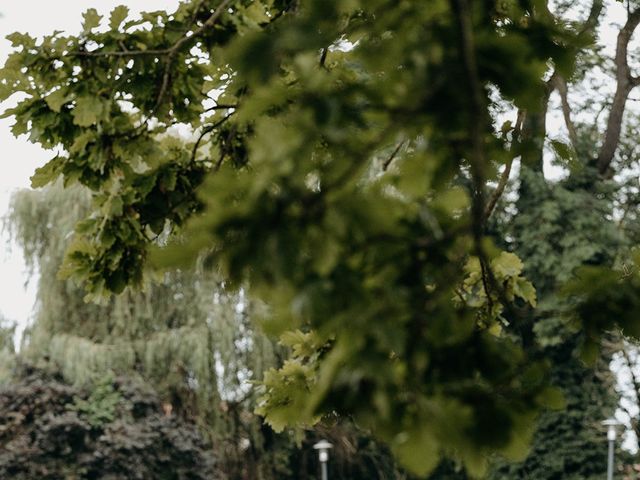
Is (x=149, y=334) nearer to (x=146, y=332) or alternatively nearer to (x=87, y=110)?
(x=146, y=332)

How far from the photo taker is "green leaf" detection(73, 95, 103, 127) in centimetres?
459

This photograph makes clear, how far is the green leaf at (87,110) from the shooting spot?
15.0ft

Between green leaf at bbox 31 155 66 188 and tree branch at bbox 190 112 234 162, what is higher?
tree branch at bbox 190 112 234 162

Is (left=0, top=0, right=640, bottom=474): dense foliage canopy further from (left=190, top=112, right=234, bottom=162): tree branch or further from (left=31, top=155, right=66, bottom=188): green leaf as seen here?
(left=31, top=155, right=66, bottom=188): green leaf

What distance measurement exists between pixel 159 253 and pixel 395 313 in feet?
1.31

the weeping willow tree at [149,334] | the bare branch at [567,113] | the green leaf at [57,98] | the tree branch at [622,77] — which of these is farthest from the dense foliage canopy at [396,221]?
the bare branch at [567,113]

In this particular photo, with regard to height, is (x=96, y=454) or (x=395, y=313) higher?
(x=96, y=454)

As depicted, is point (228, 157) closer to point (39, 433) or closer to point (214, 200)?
point (214, 200)

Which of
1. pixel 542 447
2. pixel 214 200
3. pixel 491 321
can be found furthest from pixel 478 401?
pixel 542 447

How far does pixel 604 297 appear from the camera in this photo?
8.39ft

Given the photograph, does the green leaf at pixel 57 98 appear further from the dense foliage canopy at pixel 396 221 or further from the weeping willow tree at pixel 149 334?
the weeping willow tree at pixel 149 334

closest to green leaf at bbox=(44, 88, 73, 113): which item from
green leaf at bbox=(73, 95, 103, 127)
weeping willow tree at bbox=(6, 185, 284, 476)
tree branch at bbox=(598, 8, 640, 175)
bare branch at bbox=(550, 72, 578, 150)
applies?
green leaf at bbox=(73, 95, 103, 127)

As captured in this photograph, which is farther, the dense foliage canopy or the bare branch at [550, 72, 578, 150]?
the bare branch at [550, 72, 578, 150]

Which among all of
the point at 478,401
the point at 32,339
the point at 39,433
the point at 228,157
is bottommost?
the point at 478,401
